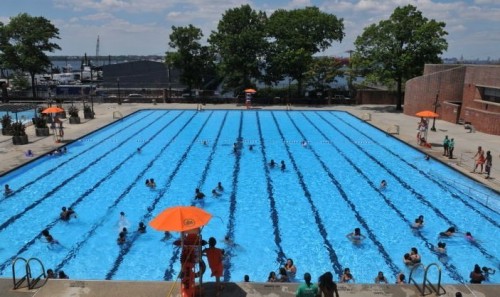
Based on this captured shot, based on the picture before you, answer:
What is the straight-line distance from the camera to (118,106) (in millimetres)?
41406

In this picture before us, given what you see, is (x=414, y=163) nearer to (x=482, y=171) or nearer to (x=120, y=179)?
(x=482, y=171)

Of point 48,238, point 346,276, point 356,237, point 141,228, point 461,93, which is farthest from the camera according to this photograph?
point 461,93

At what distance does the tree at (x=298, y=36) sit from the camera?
136ft

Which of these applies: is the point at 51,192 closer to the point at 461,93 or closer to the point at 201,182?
the point at 201,182

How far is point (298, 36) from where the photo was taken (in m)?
42.9

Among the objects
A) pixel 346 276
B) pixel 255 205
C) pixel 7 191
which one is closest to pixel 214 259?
pixel 346 276

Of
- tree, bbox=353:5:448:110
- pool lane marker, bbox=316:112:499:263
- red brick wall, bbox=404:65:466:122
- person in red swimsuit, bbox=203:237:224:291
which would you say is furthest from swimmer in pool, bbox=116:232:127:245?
tree, bbox=353:5:448:110

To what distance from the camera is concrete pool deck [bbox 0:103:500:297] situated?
24.7 ft

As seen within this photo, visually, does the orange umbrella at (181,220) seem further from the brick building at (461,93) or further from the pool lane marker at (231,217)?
the brick building at (461,93)

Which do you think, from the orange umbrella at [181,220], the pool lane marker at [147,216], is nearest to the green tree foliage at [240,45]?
the pool lane marker at [147,216]

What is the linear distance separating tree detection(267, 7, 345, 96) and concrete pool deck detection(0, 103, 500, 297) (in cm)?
449

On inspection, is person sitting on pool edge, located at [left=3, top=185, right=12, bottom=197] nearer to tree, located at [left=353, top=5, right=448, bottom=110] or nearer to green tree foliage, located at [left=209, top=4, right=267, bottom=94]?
green tree foliage, located at [left=209, top=4, right=267, bottom=94]

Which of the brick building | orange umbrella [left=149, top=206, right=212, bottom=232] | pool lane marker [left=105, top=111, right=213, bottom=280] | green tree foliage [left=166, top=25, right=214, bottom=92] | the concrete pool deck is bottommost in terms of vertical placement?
pool lane marker [left=105, top=111, right=213, bottom=280]

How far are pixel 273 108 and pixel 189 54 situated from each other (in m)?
10.9
